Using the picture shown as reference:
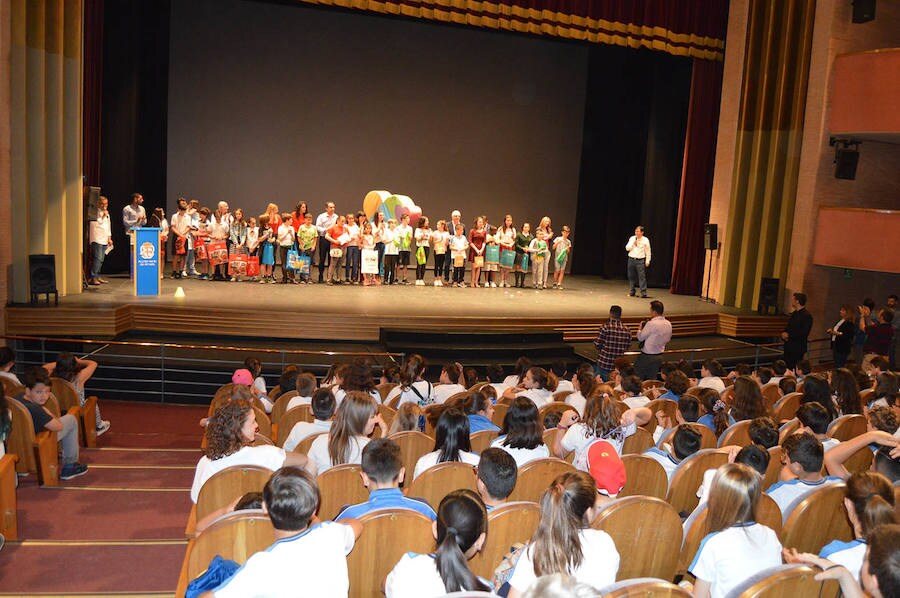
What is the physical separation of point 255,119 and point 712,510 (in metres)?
14.6

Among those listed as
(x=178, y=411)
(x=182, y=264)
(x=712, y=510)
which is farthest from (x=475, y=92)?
(x=712, y=510)

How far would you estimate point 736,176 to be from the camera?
1527cm

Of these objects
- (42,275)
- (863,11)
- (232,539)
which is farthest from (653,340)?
(863,11)

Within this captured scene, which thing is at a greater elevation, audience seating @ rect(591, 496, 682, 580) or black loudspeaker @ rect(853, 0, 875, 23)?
black loudspeaker @ rect(853, 0, 875, 23)

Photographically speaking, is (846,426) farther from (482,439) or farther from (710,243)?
(710,243)

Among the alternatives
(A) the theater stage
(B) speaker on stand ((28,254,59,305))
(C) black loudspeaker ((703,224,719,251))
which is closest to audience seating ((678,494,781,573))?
(A) the theater stage

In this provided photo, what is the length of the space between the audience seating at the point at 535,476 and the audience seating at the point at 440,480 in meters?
0.25

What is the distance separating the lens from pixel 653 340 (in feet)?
30.3

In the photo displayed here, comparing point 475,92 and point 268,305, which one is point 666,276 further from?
point 268,305

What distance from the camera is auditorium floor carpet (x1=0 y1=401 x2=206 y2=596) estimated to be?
3793mm

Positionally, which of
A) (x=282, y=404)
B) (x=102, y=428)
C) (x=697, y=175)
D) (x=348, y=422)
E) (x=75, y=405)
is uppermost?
(x=697, y=175)

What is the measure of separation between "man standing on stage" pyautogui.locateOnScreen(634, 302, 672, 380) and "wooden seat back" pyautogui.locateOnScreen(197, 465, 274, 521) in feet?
20.2

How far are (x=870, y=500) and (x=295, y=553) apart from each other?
2.10 meters

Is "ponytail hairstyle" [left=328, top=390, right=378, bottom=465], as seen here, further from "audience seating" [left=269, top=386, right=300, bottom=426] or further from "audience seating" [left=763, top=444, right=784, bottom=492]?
"audience seating" [left=763, top=444, right=784, bottom=492]
